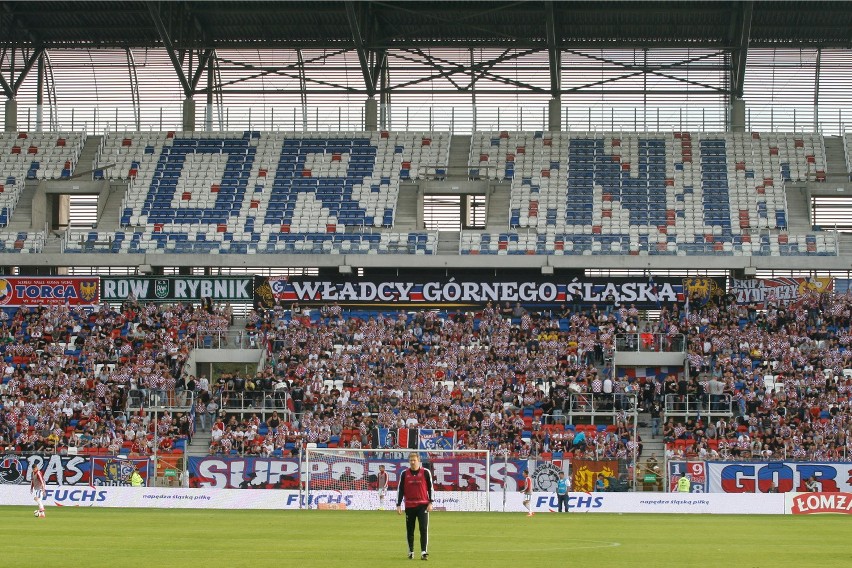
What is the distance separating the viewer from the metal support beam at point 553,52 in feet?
202

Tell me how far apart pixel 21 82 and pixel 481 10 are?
26.5 metres

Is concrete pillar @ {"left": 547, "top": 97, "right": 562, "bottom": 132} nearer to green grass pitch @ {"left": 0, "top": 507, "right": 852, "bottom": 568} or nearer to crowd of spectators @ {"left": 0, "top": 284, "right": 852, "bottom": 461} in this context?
crowd of spectators @ {"left": 0, "top": 284, "right": 852, "bottom": 461}

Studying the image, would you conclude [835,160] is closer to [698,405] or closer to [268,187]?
[698,405]

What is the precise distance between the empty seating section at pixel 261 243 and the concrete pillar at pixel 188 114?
10429 mm

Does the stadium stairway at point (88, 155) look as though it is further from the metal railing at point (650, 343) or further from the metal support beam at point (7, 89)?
the metal railing at point (650, 343)

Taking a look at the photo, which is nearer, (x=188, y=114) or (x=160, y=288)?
(x=160, y=288)

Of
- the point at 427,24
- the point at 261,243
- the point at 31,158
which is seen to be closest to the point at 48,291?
the point at 261,243

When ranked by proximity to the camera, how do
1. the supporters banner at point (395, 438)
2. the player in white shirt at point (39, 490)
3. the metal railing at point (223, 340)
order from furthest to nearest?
1. the metal railing at point (223, 340)
2. the supporters banner at point (395, 438)
3. the player in white shirt at point (39, 490)

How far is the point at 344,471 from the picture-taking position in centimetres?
4250

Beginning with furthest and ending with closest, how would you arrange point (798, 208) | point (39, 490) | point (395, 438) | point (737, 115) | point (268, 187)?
point (737, 115) < point (268, 187) < point (798, 208) < point (395, 438) < point (39, 490)

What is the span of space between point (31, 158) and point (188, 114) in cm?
881

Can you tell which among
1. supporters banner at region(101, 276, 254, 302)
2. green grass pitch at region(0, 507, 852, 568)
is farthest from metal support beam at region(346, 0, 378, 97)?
green grass pitch at region(0, 507, 852, 568)

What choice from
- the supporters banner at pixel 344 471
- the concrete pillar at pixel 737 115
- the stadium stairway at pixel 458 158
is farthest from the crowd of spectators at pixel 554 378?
the concrete pillar at pixel 737 115

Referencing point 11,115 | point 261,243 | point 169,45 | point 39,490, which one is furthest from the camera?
point 11,115
